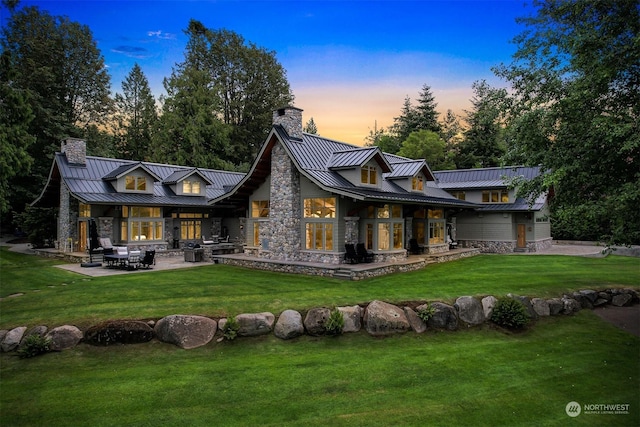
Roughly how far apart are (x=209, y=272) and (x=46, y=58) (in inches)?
1257

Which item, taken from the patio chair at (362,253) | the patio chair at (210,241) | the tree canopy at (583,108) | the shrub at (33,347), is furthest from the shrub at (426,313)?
the patio chair at (210,241)

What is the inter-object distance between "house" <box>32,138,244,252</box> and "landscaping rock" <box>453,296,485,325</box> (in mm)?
15966

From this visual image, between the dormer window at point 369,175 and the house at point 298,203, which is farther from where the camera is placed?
the dormer window at point 369,175

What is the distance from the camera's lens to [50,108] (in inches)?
1480

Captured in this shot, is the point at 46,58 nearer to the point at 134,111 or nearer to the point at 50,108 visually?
the point at 50,108

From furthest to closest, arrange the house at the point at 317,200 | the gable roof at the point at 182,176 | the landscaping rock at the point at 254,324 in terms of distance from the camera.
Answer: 1. the gable roof at the point at 182,176
2. the house at the point at 317,200
3. the landscaping rock at the point at 254,324


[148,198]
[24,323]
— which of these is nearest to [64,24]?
[148,198]

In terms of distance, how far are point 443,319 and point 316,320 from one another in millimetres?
3594

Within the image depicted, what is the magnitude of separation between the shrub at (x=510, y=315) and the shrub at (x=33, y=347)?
37.9 ft

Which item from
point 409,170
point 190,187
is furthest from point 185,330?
point 190,187

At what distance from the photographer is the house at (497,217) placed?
96.3 ft

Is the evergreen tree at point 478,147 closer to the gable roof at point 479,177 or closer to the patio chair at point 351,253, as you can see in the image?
the gable roof at point 479,177

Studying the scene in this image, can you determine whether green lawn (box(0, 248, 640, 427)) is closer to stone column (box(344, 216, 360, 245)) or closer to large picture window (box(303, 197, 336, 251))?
stone column (box(344, 216, 360, 245))

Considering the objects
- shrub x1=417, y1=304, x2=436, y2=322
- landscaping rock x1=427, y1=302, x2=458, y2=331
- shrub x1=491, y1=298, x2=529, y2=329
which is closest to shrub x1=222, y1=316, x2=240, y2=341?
shrub x1=417, y1=304, x2=436, y2=322
